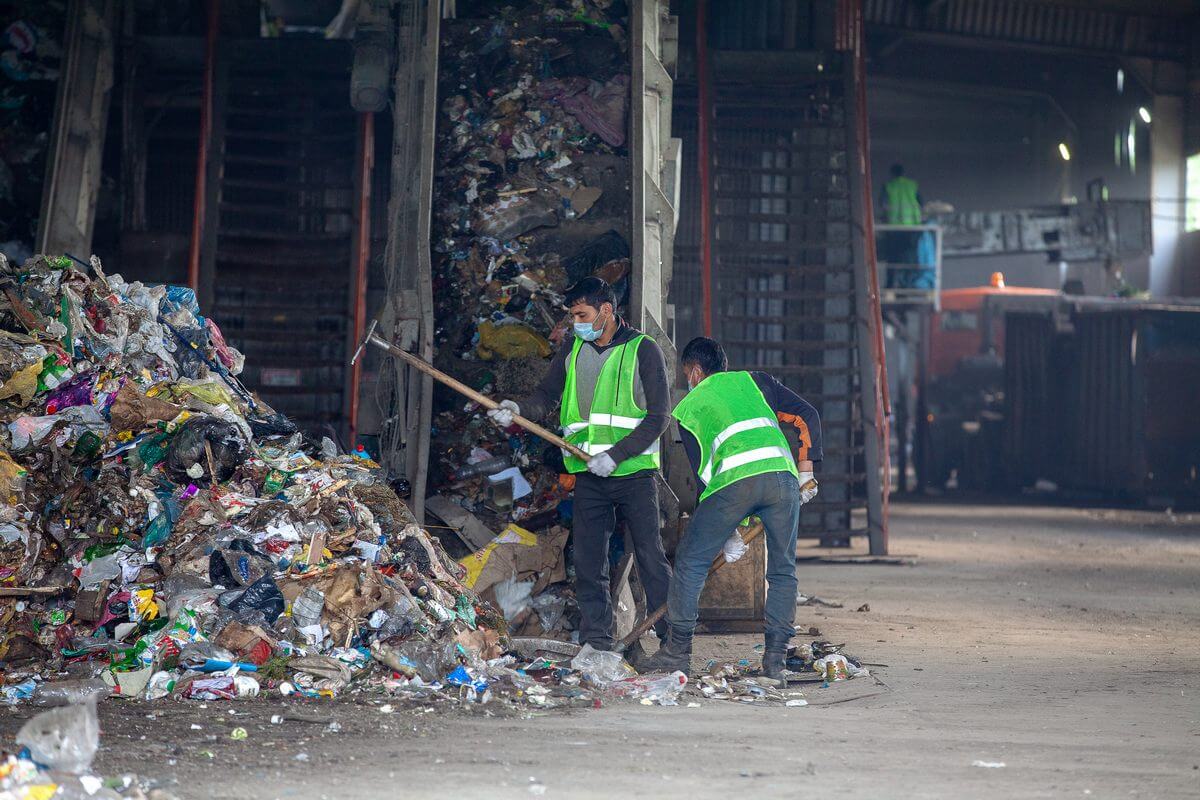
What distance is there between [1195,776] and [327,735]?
2975 mm

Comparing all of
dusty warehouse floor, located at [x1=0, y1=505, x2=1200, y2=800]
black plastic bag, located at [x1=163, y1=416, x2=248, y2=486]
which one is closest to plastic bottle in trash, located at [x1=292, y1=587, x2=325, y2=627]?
dusty warehouse floor, located at [x1=0, y1=505, x2=1200, y2=800]

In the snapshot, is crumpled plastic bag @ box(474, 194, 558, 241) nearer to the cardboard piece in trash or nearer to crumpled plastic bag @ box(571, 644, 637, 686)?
the cardboard piece in trash

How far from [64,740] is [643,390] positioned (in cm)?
336

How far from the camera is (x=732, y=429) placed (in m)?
6.26

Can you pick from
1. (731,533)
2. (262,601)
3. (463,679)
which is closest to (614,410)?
(731,533)

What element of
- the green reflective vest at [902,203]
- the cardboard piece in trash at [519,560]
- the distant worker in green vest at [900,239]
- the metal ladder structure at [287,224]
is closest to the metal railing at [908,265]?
the distant worker in green vest at [900,239]

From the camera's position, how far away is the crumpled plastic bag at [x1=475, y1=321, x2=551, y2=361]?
8.12 meters

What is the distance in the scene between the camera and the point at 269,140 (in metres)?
12.4

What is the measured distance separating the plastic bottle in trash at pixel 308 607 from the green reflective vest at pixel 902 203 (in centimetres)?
1268

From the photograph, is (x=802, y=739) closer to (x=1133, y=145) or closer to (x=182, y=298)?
(x=182, y=298)

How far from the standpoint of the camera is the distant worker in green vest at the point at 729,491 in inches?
247

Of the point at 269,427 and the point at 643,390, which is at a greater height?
the point at 643,390

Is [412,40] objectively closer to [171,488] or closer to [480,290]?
[480,290]

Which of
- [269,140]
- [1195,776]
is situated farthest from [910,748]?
[269,140]
